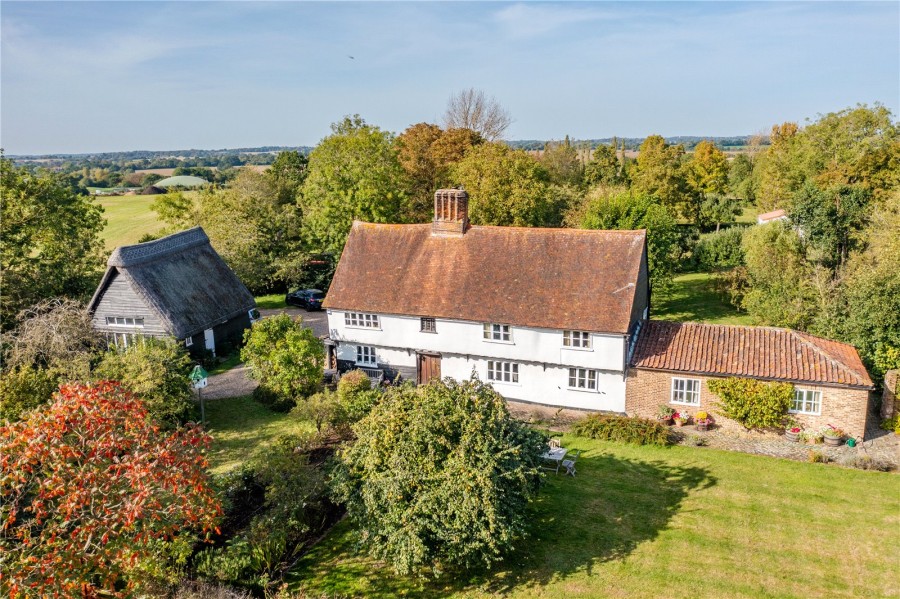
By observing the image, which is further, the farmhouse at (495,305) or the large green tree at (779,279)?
the large green tree at (779,279)

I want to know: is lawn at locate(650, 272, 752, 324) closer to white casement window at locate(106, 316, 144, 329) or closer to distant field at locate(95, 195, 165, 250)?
white casement window at locate(106, 316, 144, 329)

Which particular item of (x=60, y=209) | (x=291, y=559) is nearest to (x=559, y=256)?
(x=291, y=559)

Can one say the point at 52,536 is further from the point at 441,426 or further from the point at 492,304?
the point at 492,304

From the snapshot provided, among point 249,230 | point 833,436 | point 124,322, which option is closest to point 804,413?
point 833,436

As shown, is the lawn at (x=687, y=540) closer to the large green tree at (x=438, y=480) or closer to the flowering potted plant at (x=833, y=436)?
the large green tree at (x=438, y=480)

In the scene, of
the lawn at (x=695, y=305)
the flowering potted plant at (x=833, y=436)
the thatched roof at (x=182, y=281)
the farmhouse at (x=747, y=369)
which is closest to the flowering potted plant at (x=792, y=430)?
the farmhouse at (x=747, y=369)

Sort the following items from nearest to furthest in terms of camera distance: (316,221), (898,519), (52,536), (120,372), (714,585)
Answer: (52,536) < (714,585) < (898,519) < (120,372) < (316,221)
